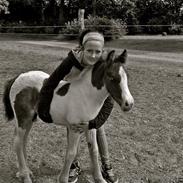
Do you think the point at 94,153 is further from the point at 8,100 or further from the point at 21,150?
the point at 8,100

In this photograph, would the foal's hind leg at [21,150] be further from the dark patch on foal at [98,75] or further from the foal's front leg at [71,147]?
the dark patch on foal at [98,75]

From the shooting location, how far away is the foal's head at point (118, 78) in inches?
→ 115

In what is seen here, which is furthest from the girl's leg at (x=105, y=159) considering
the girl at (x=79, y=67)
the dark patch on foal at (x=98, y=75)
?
the dark patch on foal at (x=98, y=75)

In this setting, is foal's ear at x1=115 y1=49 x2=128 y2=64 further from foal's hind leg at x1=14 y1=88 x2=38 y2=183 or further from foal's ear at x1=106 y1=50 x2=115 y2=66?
foal's hind leg at x1=14 y1=88 x2=38 y2=183

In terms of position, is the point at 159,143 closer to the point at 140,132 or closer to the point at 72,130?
the point at 140,132

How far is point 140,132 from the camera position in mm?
5512

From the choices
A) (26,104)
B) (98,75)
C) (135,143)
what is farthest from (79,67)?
(135,143)

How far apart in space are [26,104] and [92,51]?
3.17 ft

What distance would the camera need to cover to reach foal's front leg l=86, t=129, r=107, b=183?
354 centimetres

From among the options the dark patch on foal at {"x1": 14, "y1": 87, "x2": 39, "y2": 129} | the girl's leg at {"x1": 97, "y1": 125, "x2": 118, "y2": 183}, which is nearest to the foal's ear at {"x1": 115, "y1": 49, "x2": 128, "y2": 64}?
the dark patch on foal at {"x1": 14, "y1": 87, "x2": 39, "y2": 129}

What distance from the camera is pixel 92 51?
3.06 meters

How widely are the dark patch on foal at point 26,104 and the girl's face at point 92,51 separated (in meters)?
0.75

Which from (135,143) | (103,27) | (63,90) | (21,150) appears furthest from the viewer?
(103,27)

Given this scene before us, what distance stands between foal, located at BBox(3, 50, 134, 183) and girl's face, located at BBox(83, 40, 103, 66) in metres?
0.06
